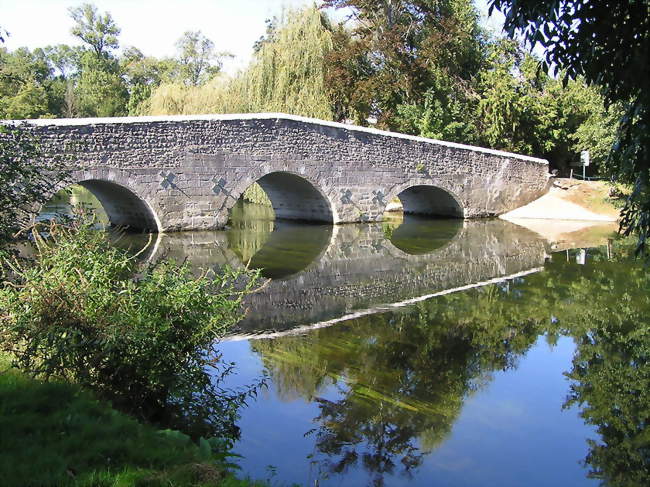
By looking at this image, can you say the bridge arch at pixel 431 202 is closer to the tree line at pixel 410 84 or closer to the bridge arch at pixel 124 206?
the tree line at pixel 410 84

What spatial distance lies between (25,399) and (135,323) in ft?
2.42

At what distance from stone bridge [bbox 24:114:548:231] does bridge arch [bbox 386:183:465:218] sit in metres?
0.10

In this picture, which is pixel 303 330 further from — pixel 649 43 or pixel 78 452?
pixel 649 43

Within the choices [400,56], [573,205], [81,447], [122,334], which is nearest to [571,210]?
[573,205]

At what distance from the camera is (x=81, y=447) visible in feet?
10.6

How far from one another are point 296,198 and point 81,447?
15293 millimetres

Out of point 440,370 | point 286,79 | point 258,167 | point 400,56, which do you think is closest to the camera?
point 440,370

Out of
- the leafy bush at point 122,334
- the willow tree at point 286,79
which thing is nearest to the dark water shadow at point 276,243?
the willow tree at point 286,79

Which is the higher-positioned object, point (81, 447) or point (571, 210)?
point (571, 210)

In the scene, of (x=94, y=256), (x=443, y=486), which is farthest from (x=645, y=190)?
(x=94, y=256)

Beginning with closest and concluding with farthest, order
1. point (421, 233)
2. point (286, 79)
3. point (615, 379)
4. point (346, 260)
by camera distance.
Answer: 1. point (615, 379)
2. point (346, 260)
3. point (421, 233)
4. point (286, 79)

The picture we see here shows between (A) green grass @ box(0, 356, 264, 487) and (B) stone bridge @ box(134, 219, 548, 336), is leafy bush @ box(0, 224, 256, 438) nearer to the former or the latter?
(A) green grass @ box(0, 356, 264, 487)

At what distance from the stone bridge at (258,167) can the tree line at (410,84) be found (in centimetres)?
321

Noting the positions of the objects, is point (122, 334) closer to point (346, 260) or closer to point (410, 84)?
point (346, 260)
